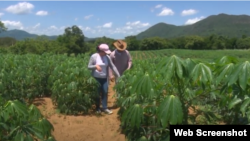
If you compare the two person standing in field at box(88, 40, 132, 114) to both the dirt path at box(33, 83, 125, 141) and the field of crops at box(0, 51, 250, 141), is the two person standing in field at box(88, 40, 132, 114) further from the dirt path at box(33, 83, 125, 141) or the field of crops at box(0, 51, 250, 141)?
the field of crops at box(0, 51, 250, 141)

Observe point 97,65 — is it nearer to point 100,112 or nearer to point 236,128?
point 100,112

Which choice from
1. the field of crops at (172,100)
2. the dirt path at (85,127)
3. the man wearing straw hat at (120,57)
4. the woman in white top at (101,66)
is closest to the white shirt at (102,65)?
the woman in white top at (101,66)

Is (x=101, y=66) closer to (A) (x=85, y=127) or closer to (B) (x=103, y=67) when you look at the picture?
(B) (x=103, y=67)

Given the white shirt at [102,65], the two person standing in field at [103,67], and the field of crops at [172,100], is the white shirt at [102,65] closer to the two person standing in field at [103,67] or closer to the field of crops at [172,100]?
the two person standing in field at [103,67]

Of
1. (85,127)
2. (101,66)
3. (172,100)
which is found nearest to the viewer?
(172,100)

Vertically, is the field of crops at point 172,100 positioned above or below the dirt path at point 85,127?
above

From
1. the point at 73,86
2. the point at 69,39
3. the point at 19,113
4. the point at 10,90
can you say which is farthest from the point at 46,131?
the point at 69,39

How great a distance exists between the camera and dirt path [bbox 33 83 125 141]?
13.5 ft

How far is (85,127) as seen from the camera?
4465 millimetres

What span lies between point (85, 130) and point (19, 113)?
2435 mm

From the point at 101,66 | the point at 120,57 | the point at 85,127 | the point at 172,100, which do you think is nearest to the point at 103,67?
the point at 101,66

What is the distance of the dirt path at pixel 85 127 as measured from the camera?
4109 millimetres

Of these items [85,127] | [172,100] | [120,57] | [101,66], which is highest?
[120,57]

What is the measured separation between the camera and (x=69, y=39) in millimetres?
34812
